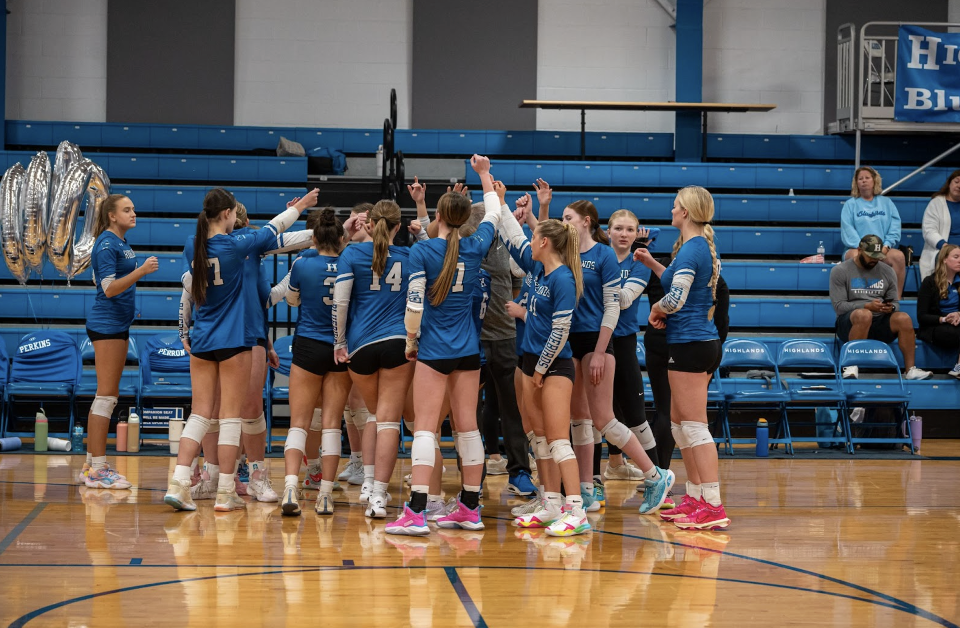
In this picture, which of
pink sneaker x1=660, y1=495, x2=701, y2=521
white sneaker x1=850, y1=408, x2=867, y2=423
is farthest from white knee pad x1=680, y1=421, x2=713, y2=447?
white sneaker x1=850, y1=408, x2=867, y2=423

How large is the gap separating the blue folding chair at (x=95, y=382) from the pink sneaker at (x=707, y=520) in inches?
203

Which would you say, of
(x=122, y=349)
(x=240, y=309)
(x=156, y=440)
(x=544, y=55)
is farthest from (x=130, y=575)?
(x=544, y=55)

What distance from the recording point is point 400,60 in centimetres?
1449

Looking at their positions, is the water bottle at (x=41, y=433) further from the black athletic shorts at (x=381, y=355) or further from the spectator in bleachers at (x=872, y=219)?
the spectator in bleachers at (x=872, y=219)

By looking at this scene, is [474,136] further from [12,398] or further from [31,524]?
[31,524]

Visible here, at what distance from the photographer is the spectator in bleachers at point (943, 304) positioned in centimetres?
1011

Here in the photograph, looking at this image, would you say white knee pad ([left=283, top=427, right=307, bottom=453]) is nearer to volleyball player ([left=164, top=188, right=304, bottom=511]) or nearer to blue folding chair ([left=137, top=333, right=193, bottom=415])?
volleyball player ([left=164, top=188, right=304, bottom=511])

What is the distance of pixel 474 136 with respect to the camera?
45.8 ft

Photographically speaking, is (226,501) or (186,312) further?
(186,312)

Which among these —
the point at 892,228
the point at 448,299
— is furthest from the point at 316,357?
the point at 892,228

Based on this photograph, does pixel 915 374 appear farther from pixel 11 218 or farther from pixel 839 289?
pixel 11 218

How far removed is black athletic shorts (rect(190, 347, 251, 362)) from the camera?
19.1ft

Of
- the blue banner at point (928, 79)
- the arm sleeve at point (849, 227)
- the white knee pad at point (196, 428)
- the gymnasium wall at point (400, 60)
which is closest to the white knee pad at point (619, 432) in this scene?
the white knee pad at point (196, 428)

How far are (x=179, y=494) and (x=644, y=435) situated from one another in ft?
9.15
